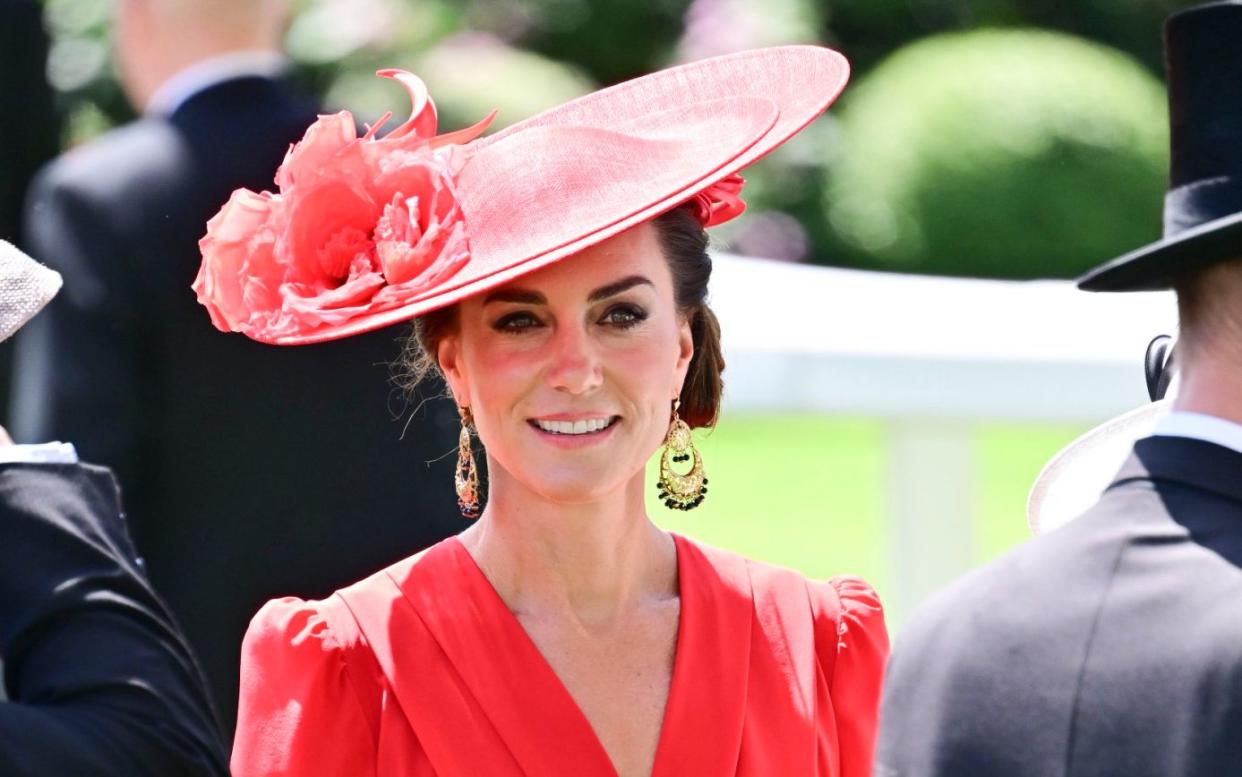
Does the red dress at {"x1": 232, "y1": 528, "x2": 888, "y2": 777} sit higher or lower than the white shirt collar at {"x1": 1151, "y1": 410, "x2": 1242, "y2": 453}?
lower

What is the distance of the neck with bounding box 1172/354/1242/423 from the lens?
6.79 feet

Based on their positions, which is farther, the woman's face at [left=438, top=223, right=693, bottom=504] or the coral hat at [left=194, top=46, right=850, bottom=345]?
the woman's face at [left=438, top=223, right=693, bottom=504]

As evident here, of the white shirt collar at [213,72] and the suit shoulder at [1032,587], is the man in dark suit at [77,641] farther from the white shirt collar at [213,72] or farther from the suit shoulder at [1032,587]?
the white shirt collar at [213,72]

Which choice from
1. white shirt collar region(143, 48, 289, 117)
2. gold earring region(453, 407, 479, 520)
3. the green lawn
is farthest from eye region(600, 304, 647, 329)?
the green lawn

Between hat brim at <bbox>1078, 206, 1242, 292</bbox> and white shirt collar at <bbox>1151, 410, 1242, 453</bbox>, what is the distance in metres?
0.14

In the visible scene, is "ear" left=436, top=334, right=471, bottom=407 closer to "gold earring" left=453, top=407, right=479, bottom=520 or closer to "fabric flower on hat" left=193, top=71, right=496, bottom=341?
"gold earring" left=453, top=407, right=479, bottom=520

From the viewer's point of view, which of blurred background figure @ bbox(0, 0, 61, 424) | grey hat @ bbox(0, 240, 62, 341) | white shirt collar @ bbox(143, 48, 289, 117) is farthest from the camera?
blurred background figure @ bbox(0, 0, 61, 424)

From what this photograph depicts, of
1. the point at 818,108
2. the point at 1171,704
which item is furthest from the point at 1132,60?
the point at 1171,704

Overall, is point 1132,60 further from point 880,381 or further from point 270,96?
point 270,96

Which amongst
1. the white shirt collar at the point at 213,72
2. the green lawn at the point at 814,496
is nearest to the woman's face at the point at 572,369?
the white shirt collar at the point at 213,72

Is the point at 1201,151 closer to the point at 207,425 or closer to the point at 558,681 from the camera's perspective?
the point at 558,681

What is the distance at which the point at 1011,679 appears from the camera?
2010mm

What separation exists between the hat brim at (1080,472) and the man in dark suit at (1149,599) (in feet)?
2.43

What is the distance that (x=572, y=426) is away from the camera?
2.76 m
